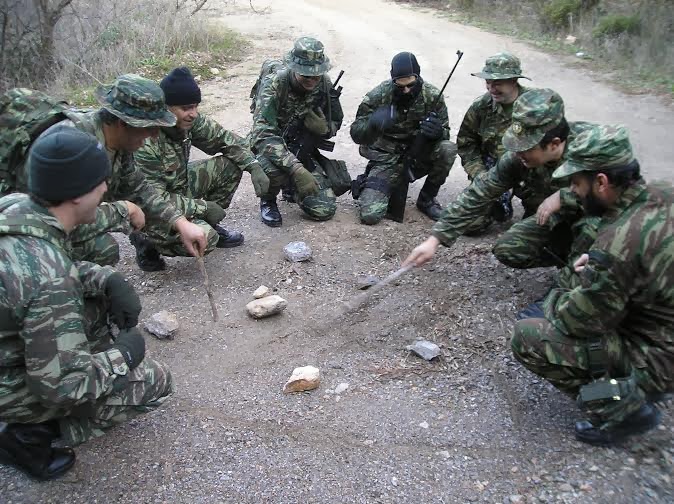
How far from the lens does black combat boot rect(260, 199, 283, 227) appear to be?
17.1 feet

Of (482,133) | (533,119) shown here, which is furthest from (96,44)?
(533,119)

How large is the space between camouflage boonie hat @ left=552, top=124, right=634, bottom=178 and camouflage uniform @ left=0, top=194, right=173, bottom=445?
6.87 ft

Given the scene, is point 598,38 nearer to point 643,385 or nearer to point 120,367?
point 643,385

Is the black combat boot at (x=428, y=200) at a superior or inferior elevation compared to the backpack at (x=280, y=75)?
inferior

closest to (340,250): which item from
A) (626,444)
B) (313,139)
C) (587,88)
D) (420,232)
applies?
(420,232)

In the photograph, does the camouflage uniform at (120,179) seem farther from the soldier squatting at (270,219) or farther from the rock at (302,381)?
the rock at (302,381)

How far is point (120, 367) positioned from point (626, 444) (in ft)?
7.51

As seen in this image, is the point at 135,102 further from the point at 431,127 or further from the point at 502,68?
the point at 502,68

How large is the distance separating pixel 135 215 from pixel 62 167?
4.38 ft

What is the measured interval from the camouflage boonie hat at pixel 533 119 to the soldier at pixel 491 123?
1.06 metres

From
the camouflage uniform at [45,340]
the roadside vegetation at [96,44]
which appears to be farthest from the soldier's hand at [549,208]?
the roadside vegetation at [96,44]

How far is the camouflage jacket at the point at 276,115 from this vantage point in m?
5.12

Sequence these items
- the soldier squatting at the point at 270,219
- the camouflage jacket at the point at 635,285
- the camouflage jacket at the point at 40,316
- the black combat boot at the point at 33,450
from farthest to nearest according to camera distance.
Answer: the black combat boot at the point at 33,450 < the camouflage jacket at the point at 635,285 < the soldier squatting at the point at 270,219 < the camouflage jacket at the point at 40,316

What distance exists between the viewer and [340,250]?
4789 mm
